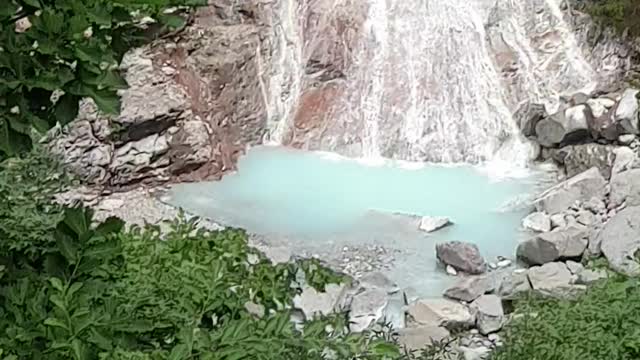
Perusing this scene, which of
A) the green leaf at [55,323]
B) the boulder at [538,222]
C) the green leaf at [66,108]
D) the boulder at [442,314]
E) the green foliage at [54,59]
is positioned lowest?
the boulder at [538,222]

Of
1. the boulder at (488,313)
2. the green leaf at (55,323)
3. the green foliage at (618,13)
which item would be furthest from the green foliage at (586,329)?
the green foliage at (618,13)

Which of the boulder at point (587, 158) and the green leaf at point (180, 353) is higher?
the green leaf at point (180, 353)

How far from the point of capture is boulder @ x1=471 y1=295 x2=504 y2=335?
13.6 feet

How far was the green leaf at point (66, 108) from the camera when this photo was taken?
112cm

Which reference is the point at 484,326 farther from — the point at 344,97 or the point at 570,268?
the point at 344,97

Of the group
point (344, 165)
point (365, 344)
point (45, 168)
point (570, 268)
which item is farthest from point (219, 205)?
point (365, 344)

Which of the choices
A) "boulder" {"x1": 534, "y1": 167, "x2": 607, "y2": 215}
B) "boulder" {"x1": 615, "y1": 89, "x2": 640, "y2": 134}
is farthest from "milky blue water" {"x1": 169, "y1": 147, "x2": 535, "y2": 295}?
"boulder" {"x1": 615, "y1": 89, "x2": 640, "y2": 134}

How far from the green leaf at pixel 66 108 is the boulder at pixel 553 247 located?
415cm

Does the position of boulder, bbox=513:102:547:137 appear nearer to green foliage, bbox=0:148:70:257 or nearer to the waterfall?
→ the waterfall

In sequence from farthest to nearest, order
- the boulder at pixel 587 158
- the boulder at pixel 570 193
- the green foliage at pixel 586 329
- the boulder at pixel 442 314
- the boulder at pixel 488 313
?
the boulder at pixel 587 158 < the boulder at pixel 570 193 < the boulder at pixel 442 314 < the boulder at pixel 488 313 < the green foliage at pixel 586 329

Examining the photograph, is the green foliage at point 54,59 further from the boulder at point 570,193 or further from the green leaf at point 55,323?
the boulder at point 570,193

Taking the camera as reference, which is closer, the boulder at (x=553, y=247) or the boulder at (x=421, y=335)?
the boulder at (x=421, y=335)

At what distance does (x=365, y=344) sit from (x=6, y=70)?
0.65 m

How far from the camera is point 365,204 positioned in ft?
19.5
